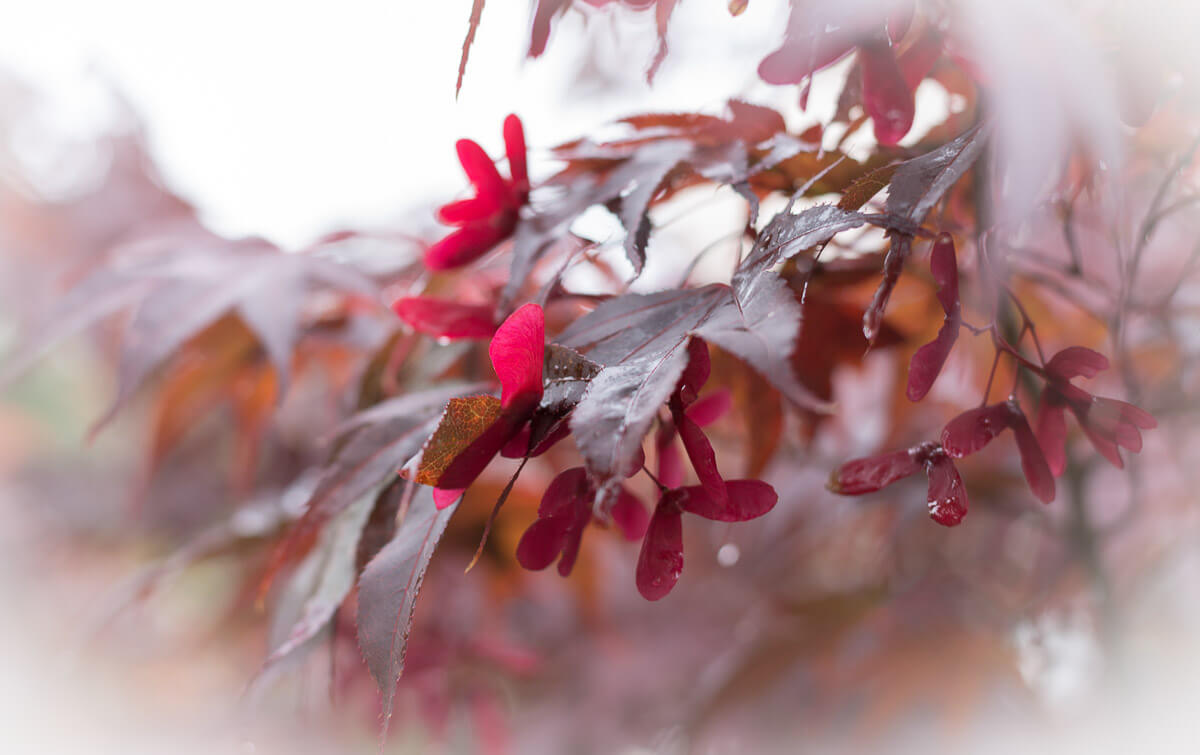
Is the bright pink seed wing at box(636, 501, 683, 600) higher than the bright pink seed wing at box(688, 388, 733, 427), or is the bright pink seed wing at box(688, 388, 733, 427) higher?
the bright pink seed wing at box(636, 501, 683, 600)

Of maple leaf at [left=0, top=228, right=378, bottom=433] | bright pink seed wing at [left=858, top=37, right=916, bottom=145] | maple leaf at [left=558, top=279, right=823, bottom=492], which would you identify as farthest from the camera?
maple leaf at [left=0, top=228, right=378, bottom=433]

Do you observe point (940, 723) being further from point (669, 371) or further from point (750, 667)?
point (669, 371)

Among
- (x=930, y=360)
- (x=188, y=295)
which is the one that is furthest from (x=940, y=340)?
(x=188, y=295)

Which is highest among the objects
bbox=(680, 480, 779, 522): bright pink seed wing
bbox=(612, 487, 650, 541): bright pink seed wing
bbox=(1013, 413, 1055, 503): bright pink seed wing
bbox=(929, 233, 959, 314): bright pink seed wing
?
bbox=(929, 233, 959, 314): bright pink seed wing

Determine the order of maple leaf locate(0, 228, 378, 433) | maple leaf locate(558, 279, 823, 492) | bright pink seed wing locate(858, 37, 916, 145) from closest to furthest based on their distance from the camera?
maple leaf locate(558, 279, 823, 492) → bright pink seed wing locate(858, 37, 916, 145) → maple leaf locate(0, 228, 378, 433)

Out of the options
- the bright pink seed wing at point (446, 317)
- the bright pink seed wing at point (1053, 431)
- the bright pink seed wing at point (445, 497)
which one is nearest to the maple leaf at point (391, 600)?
the bright pink seed wing at point (445, 497)

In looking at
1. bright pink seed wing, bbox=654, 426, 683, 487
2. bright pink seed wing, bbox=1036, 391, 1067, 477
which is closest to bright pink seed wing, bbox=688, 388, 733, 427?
bright pink seed wing, bbox=654, 426, 683, 487

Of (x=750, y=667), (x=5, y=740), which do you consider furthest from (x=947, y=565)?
(x=5, y=740)

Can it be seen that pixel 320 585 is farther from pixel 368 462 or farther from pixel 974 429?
pixel 974 429

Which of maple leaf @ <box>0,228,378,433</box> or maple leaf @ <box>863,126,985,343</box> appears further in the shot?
maple leaf @ <box>0,228,378,433</box>

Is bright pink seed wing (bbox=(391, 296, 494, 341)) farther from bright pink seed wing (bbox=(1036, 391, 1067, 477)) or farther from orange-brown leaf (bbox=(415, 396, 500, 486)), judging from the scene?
bright pink seed wing (bbox=(1036, 391, 1067, 477))
